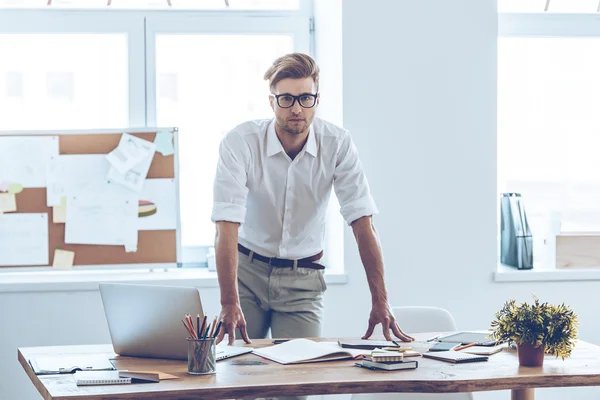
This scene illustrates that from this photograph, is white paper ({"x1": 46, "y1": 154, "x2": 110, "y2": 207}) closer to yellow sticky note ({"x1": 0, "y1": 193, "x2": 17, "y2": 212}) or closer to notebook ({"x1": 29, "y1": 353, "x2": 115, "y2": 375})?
yellow sticky note ({"x1": 0, "y1": 193, "x2": 17, "y2": 212})

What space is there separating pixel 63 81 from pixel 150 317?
2022 millimetres

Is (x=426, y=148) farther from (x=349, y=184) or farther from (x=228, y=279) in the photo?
(x=228, y=279)

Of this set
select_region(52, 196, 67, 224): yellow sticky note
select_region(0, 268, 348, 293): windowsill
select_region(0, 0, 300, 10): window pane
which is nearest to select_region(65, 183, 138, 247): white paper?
select_region(52, 196, 67, 224): yellow sticky note

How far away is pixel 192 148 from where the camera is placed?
389 centimetres

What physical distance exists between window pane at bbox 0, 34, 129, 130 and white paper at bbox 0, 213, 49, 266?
44 centimetres

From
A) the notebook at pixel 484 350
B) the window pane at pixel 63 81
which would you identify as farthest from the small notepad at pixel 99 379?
the window pane at pixel 63 81

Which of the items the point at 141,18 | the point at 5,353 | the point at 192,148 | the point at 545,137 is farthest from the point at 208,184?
the point at 545,137

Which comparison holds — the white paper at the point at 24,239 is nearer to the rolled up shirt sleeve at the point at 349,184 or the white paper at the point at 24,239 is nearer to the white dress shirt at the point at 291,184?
the white dress shirt at the point at 291,184

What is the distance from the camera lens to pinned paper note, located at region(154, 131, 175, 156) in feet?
12.2

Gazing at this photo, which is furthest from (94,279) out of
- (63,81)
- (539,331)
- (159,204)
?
(539,331)

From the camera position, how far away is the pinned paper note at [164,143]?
12.2 ft

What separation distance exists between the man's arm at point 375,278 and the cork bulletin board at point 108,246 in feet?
4.05

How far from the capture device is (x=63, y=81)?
384 cm

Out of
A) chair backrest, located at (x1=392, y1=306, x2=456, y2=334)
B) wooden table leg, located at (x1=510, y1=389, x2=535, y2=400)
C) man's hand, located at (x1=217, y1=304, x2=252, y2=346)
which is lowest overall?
wooden table leg, located at (x1=510, y1=389, x2=535, y2=400)
